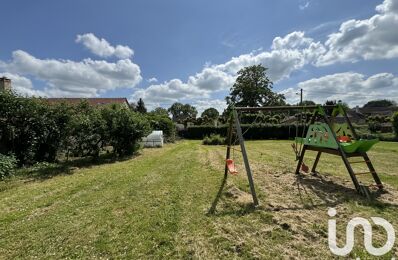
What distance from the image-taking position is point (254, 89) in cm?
5619

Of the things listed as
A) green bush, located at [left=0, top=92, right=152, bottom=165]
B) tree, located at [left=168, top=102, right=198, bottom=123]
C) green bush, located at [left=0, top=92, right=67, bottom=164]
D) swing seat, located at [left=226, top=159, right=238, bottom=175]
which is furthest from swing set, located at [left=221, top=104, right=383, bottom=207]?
tree, located at [left=168, top=102, right=198, bottom=123]

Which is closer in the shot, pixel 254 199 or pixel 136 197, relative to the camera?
pixel 254 199

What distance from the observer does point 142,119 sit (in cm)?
1548

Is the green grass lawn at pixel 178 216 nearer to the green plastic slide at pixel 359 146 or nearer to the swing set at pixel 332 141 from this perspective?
the swing set at pixel 332 141

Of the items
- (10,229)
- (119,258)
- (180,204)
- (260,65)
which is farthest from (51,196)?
(260,65)

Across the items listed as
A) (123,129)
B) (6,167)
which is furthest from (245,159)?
(123,129)

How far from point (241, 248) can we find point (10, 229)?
149 inches

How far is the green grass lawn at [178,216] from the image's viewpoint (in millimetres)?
3398

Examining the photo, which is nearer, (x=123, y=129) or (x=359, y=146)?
(x=359, y=146)

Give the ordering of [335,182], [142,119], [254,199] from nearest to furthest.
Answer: [254,199]
[335,182]
[142,119]

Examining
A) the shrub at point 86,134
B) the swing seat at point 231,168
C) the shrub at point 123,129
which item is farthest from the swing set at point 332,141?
the shrub at point 123,129

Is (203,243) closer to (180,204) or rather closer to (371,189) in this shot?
(180,204)

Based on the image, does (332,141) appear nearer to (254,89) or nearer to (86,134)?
(86,134)

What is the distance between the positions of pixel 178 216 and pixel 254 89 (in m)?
54.3
